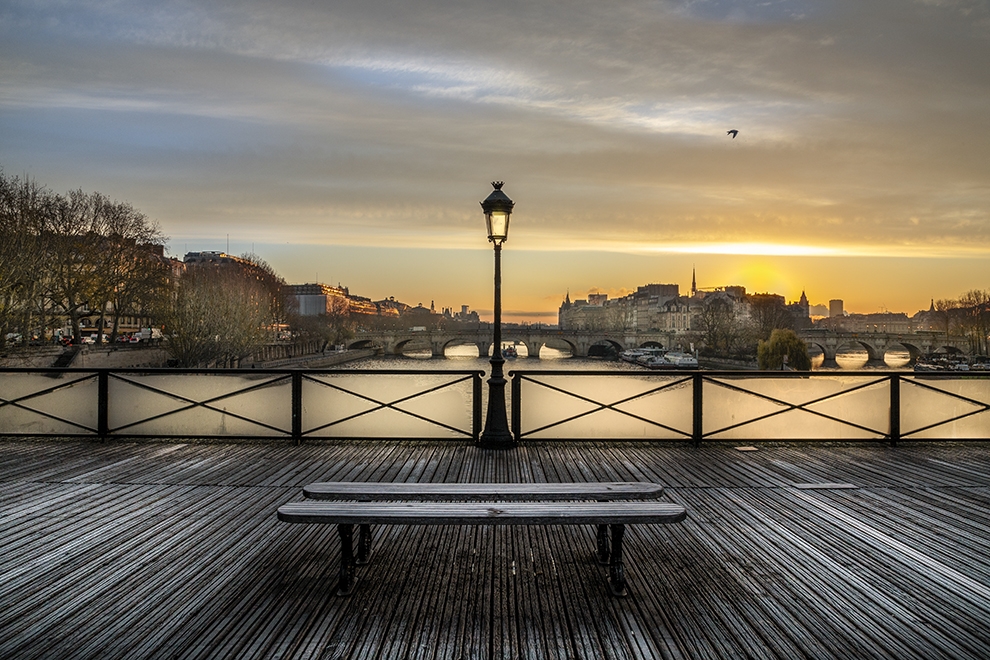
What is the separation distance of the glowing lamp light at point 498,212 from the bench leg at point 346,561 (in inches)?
190

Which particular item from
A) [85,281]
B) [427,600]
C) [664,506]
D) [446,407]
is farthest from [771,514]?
[85,281]

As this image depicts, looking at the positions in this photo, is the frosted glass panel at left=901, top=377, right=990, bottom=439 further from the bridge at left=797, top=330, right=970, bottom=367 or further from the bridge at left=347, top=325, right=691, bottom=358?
the bridge at left=797, top=330, right=970, bottom=367

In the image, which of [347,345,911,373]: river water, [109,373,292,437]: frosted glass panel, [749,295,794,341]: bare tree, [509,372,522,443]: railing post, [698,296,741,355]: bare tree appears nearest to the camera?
[509,372,522,443]: railing post

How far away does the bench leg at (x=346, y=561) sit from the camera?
358 centimetres

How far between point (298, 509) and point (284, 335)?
8033 centimetres

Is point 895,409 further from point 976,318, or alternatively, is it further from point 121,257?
point 976,318

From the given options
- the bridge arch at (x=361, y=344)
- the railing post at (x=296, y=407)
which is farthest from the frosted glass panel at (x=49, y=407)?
the bridge arch at (x=361, y=344)

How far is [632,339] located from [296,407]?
77.0m

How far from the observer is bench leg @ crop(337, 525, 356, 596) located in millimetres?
3584

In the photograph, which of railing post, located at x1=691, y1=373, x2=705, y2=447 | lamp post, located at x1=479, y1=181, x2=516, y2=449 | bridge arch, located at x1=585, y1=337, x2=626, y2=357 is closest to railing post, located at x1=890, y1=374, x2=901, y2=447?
railing post, located at x1=691, y1=373, x2=705, y2=447

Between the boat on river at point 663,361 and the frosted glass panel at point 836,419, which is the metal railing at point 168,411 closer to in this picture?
the frosted glass panel at point 836,419

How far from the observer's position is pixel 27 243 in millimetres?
30797

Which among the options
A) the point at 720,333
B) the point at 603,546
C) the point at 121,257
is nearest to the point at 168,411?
the point at 603,546

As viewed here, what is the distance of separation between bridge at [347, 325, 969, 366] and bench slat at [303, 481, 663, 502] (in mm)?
70896
